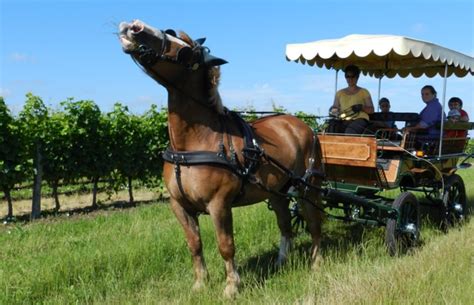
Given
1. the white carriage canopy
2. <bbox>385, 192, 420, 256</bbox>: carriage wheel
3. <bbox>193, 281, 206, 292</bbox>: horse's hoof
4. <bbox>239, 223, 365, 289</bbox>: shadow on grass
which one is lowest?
<bbox>239, 223, 365, 289</bbox>: shadow on grass

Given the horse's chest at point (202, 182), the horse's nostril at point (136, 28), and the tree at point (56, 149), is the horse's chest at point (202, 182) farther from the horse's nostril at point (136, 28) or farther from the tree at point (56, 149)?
the tree at point (56, 149)

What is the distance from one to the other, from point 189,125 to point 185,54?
606 mm

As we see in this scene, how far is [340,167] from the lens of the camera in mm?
6227

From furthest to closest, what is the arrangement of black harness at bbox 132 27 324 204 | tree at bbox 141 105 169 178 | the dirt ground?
1. tree at bbox 141 105 169 178
2. the dirt ground
3. black harness at bbox 132 27 324 204

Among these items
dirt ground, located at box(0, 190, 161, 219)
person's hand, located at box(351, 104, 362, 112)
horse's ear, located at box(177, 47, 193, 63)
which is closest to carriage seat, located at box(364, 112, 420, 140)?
person's hand, located at box(351, 104, 362, 112)

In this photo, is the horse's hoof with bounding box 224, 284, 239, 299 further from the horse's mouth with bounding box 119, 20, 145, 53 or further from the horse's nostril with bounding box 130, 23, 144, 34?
the horse's nostril with bounding box 130, 23, 144, 34

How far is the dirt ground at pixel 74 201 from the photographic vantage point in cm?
1156

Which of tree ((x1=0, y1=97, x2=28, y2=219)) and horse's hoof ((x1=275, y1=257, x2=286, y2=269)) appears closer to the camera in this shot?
horse's hoof ((x1=275, y1=257, x2=286, y2=269))

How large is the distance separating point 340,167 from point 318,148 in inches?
34.4

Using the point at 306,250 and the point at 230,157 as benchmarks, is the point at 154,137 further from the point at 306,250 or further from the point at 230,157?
the point at 230,157

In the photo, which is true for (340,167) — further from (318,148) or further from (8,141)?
(8,141)

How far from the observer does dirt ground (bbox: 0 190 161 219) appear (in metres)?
11.6

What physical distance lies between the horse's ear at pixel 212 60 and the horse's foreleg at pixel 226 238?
1.14 meters

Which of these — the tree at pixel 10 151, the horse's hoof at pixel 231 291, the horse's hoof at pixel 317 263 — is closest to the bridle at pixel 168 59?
the horse's hoof at pixel 231 291
